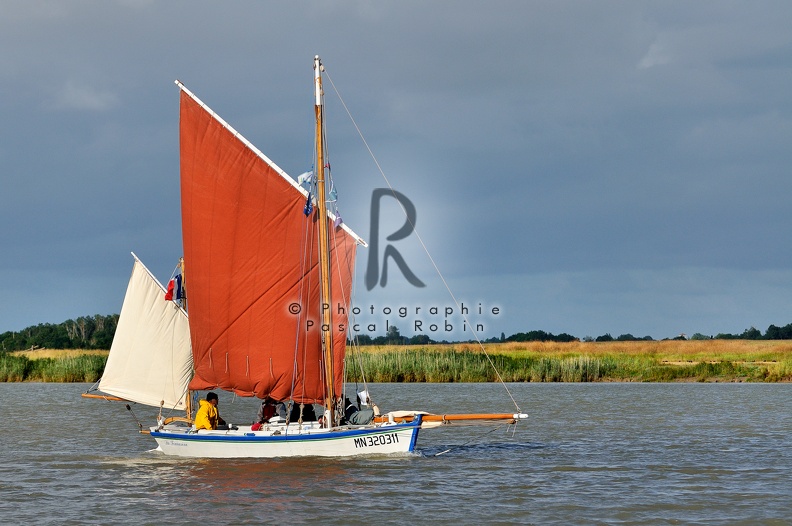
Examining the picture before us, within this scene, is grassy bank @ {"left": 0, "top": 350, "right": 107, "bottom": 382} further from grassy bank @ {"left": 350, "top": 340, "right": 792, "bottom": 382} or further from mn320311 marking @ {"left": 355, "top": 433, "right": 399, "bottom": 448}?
mn320311 marking @ {"left": 355, "top": 433, "right": 399, "bottom": 448}

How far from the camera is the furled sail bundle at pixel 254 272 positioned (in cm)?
2783

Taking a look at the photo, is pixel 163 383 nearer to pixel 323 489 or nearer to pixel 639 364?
pixel 323 489

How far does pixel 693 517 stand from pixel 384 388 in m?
45.1

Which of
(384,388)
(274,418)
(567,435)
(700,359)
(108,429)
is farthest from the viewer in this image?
(700,359)

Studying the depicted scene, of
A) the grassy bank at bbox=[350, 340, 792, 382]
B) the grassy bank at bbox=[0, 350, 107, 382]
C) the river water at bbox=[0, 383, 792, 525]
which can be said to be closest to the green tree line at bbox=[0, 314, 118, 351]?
the grassy bank at bbox=[0, 350, 107, 382]

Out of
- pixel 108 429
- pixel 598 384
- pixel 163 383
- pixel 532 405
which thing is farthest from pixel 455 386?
pixel 163 383

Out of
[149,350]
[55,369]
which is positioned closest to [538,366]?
[55,369]

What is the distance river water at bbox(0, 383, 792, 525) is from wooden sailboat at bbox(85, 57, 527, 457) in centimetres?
207

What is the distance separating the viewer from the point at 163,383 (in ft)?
98.2

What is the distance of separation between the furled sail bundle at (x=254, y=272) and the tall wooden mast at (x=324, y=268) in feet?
0.91

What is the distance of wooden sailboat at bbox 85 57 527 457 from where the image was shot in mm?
27562

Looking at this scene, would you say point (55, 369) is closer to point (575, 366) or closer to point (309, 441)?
point (575, 366)

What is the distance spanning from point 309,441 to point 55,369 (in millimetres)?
49347

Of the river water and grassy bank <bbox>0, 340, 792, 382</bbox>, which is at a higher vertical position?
grassy bank <bbox>0, 340, 792, 382</bbox>
